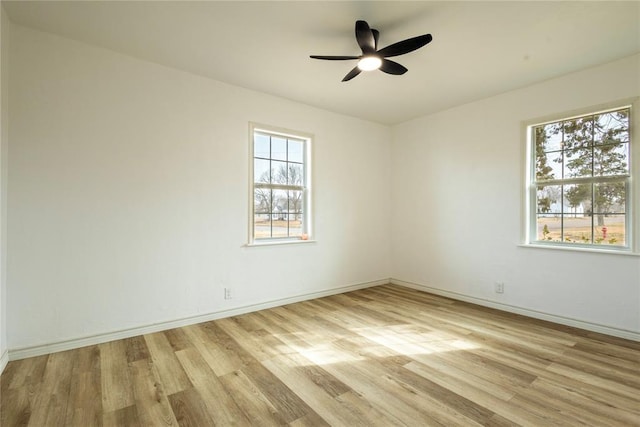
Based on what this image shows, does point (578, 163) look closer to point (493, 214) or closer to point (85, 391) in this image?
point (493, 214)

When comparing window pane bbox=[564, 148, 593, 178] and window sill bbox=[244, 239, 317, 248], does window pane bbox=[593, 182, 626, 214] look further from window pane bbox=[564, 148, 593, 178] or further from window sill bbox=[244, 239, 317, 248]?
window sill bbox=[244, 239, 317, 248]

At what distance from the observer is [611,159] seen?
306 cm

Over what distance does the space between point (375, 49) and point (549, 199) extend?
2.77m

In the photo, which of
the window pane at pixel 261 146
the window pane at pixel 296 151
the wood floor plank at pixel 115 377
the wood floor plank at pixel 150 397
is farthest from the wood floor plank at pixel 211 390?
the window pane at pixel 296 151

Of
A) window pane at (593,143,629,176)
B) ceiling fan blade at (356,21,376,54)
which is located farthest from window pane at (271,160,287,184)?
window pane at (593,143,629,176)

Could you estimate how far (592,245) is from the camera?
318 centimetres

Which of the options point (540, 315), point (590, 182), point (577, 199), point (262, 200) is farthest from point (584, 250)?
point (262, 200)

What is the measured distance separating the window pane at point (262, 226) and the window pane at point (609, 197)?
3.77 metres

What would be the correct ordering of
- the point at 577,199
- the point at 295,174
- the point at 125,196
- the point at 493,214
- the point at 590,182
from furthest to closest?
1. the point at 295,174
2. the point at 493,214
3. the point at 577,199
4. the point at 590,182
5. the point at 125,196

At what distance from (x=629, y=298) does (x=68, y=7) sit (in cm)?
559

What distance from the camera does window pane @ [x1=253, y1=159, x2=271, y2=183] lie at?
151 inches

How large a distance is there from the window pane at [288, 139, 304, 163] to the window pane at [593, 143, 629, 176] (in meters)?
3.46

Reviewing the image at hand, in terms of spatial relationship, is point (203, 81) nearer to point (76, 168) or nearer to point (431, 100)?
point (76, 168)

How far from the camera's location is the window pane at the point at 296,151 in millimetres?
4184
